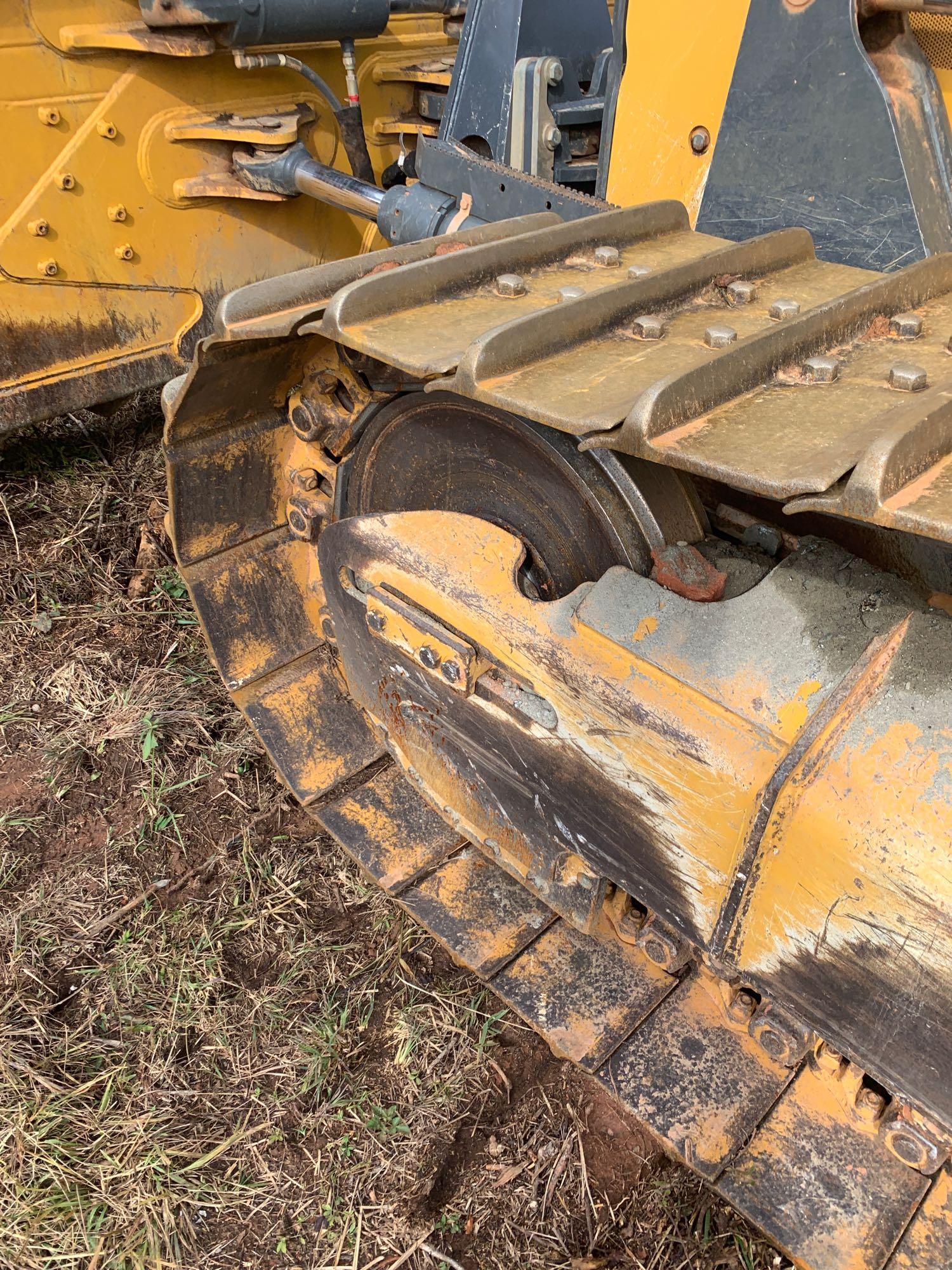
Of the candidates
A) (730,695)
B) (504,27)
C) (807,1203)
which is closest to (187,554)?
(730,695)

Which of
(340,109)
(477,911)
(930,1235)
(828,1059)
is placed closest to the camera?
(930,1235)

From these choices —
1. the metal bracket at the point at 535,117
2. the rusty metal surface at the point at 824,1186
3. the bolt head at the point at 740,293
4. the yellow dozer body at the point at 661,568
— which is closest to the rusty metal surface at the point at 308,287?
the yellow dozer body at the point at 661,568

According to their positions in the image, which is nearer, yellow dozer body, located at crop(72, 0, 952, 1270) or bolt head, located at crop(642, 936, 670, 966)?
yellow dozer body, located at crop(72, 0, 952, 1270)

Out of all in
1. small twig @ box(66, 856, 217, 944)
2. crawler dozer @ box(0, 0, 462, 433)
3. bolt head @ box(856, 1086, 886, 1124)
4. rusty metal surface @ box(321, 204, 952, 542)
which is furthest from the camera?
crawler dozer @ box(0, 0, 462, 433)

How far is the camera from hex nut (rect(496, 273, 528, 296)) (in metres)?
1.39

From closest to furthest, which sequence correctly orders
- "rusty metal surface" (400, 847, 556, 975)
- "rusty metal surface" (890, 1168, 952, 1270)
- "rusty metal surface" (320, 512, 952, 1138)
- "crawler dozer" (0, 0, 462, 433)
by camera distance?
1. "rusty metal surface" (320, 512, 952, 1138)
2. "rusty metal surface" (890, 1168, 952, 1270)
3. "rusty metal surface" (400, 847, 556, 975)
4. "crawler dozer" (0, 0, 462, 433)

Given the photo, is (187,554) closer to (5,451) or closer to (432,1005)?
(432,1005)

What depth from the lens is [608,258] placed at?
1465mm

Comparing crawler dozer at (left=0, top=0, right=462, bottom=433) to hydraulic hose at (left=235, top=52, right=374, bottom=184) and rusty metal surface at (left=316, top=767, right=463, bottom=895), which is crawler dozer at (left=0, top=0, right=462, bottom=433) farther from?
rusty metal surface at (left=316, top=767, right=463, bottom=895)

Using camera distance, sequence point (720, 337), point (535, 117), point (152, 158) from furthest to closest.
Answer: point (152, 158)
point (535, 117)
point (720, 337)

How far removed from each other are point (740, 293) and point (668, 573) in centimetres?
41

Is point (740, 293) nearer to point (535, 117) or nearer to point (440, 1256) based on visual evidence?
point (535, 117)

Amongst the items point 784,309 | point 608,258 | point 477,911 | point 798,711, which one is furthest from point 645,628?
point 477,911

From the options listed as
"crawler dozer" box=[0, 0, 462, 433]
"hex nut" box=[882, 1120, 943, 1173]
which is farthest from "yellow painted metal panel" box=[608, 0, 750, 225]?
"hex nut" box=[882, 1120, 943, 1173]
